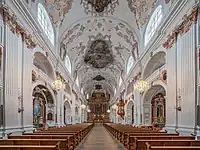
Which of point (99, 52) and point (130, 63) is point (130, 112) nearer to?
point (130, 63)

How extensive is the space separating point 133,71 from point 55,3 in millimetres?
11442

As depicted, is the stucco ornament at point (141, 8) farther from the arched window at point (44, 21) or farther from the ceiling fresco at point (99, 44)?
the arched window at point (44, 21)

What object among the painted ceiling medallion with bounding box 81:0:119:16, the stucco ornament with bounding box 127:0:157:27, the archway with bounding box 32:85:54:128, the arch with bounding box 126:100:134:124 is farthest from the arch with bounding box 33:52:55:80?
the arch with bounding box 126:100:134:124

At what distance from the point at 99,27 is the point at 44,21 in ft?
27.8

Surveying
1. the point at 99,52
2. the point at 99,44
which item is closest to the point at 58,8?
the point at 99,44

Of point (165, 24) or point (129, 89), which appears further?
point (129, 89)

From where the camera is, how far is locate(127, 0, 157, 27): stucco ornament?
69.4ft

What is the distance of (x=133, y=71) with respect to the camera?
30562 millimetres

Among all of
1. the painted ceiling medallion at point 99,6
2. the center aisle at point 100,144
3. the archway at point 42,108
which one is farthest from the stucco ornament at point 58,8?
the center aisle at point 100,144

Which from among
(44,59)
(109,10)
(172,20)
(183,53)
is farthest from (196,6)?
(109,10)

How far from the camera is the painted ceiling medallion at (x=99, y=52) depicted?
3322 centimetres

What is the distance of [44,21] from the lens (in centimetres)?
2197

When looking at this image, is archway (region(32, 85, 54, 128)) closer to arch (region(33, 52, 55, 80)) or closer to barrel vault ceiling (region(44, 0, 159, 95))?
arch (region(33, 52, 55, 80))

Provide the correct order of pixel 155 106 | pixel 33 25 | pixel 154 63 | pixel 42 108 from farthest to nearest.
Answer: pixel 155 106 → pixel 42 108 → pixel 154 63 → pixel 33 25
